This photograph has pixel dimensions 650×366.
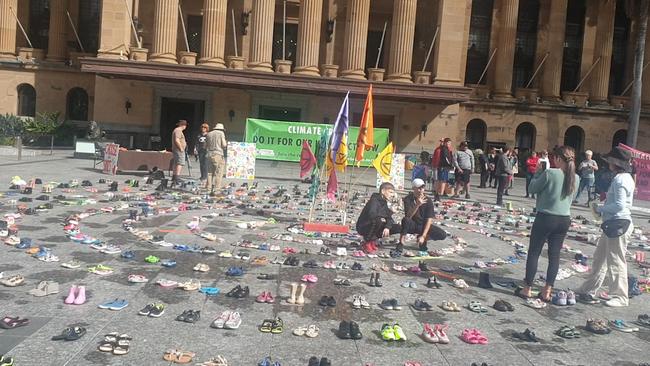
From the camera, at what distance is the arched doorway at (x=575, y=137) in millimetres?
33778

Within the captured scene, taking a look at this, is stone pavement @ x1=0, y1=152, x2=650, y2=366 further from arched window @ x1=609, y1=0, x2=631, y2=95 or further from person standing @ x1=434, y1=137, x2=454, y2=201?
arched window @ x1=609, y1=0, x2=631, y2=95

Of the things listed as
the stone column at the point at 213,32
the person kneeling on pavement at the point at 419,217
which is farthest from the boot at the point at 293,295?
the stone column at the point at 213,32

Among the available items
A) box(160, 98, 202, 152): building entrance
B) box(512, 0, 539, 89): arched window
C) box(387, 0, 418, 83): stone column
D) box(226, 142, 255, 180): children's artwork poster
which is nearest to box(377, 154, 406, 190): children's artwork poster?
box(226, 142, 255, 180): children's artwork poster

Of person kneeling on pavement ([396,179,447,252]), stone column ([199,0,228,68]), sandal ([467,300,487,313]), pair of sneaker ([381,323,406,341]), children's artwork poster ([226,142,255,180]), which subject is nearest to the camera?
pair of sneaker ([381,323,406,341])

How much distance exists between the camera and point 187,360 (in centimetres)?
470

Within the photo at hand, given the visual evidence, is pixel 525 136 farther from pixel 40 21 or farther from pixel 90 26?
pixel 40 21

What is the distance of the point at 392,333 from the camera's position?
5.51m

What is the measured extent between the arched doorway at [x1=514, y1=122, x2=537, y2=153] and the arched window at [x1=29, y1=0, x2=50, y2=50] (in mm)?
29350

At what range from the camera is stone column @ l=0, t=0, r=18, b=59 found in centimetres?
3328

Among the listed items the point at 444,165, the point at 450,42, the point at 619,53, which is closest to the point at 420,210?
the point at 444,165

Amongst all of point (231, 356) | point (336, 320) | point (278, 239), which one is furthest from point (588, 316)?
point (278, 239)

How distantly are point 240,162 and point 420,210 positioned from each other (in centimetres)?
908

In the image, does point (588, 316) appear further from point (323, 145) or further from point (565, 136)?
point (565, 136)

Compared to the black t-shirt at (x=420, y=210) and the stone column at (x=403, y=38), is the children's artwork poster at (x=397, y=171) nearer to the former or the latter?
the black t-shirt at (x=420, y=210)
